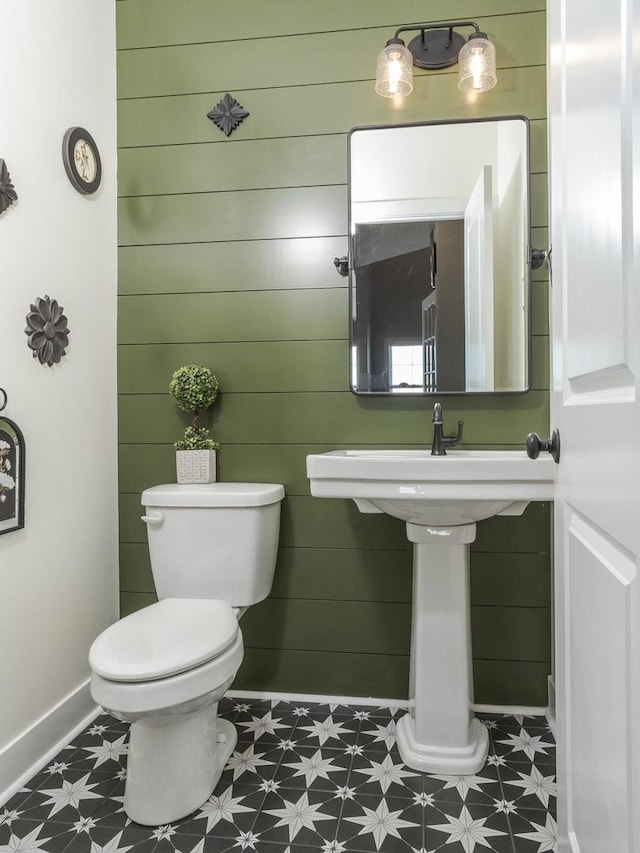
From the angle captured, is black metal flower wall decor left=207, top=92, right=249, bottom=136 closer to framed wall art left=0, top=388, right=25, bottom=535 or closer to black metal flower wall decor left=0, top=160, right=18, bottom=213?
black metal flower wall decor left=0, top=160, right=18, bottom=213

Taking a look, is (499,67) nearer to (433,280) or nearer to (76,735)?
(433,280)

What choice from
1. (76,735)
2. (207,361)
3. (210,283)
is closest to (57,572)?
(76,735)

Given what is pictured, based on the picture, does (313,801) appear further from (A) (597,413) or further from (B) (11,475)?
(A) (597,413)

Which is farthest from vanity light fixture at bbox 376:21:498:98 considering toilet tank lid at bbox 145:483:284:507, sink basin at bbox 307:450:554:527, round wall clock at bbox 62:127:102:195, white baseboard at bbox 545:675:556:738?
white baseboard at bbox 545:675:556:738

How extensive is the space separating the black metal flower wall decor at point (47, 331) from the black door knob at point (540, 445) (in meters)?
1.37

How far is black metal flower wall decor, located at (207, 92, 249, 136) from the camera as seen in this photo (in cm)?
206

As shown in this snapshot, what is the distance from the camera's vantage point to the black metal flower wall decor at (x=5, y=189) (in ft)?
5.05

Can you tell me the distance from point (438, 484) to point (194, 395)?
0.91 metres

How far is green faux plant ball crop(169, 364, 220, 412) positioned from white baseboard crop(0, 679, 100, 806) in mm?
978

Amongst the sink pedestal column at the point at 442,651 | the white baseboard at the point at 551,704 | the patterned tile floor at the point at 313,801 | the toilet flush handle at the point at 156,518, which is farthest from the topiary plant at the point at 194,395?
the white baseboard at the point at 551,704

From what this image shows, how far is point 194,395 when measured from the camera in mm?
1989

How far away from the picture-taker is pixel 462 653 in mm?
1673

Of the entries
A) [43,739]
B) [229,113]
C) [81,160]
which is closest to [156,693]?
[43,739]

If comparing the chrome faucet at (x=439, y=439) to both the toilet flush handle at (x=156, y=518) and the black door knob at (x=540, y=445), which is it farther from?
the toilet flush handle at (x=156, y=518)
